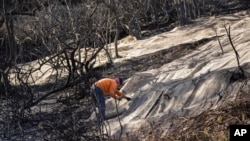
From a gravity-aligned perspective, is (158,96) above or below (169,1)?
below

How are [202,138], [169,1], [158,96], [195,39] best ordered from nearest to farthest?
[202,138]
[158,96]
[195,39]
[169,1]

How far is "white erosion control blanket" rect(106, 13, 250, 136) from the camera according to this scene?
10234 mm

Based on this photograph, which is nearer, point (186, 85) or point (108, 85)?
point (186, 85)

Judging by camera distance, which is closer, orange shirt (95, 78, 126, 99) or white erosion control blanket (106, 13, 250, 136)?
white erosion control blanket (106, 13, 250, 136)

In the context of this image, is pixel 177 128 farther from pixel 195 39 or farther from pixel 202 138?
pixel 195 39

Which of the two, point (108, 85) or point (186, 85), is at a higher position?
point (108, 85)

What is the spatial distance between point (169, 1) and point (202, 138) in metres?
15.9

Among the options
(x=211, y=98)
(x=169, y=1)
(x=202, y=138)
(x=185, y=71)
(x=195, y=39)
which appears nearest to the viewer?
(x=202, y=138)

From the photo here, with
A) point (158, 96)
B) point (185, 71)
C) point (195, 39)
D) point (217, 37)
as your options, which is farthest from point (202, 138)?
point (195, 39)

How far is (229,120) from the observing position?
26.6 ft

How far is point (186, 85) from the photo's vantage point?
11.2 meters

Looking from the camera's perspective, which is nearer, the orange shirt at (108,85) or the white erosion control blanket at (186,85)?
the white erosion control blanket at (186,85)

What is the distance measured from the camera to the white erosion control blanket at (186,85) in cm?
1023

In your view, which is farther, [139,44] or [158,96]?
[139,44]
